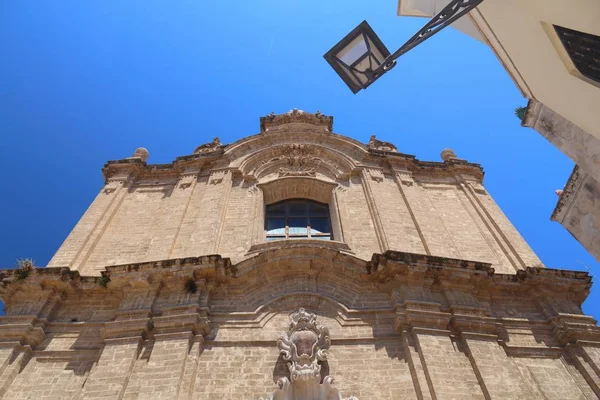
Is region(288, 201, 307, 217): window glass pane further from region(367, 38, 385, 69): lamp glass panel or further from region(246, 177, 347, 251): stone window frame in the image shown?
region(367, 38, 385, 69): lamp glass panel

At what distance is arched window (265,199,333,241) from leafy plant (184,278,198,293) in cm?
291

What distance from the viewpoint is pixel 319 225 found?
12312mm

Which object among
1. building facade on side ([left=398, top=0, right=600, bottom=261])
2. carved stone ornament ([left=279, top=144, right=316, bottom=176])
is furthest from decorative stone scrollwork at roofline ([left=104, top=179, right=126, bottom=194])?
building facade on side ([left=398, top=0, right=600, bottom=261])

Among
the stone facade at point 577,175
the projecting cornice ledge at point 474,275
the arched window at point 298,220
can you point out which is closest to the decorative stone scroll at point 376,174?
the arched window at point 298,220

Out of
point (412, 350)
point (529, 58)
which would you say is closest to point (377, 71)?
point (529, 58)

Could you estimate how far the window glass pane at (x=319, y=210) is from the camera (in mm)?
12734

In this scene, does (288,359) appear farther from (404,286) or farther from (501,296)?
(501,296)

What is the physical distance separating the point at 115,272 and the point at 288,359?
3931 millimetres

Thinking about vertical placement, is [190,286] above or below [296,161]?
below

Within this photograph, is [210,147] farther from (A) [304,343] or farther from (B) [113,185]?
(A) [304,343]

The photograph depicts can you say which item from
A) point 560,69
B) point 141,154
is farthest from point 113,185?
point 560,69

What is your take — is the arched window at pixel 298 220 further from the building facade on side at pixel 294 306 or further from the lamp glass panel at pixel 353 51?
the lamp glass panel at pixel 353 51

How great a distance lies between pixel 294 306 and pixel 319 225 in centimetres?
357

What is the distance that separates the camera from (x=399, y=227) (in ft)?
36.6
